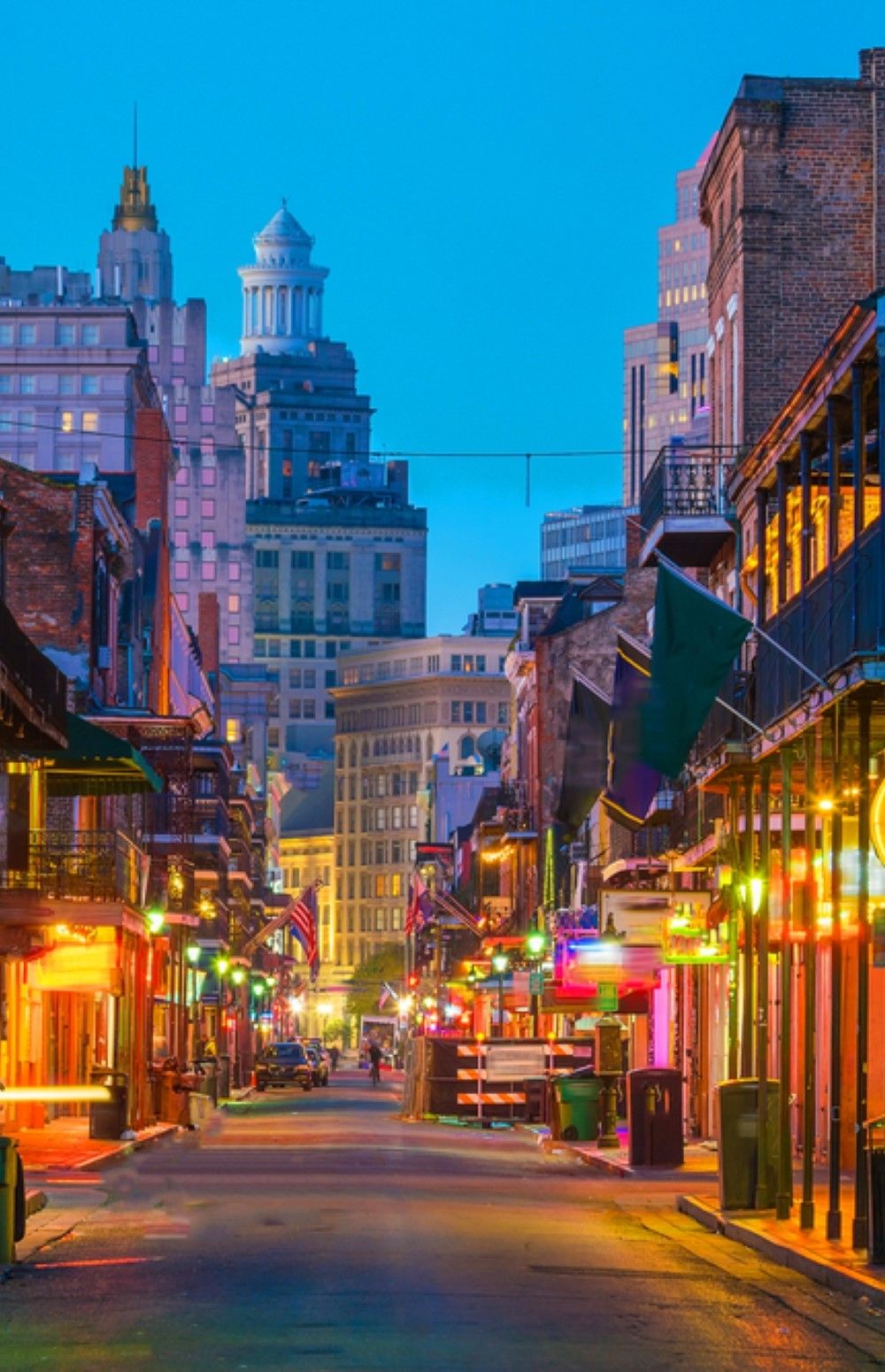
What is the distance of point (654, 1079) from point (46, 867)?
15.9 meters

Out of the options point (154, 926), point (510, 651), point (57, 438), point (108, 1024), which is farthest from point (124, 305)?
point (154, 926)

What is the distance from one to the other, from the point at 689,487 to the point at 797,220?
4530 mm

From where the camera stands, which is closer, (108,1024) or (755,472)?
(755,472)

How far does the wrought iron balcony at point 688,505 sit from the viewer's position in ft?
136

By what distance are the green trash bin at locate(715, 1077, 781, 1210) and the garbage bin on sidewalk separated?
7.28 metres

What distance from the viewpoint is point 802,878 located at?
111 ft

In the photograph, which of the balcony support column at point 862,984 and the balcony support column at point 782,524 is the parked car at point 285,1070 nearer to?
the balcony support column at point 782,524

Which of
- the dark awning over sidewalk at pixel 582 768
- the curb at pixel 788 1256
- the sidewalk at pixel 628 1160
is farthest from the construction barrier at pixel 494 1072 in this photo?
the curb at pixel 788 1256

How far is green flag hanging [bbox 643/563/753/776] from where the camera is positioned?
2494 centimetres

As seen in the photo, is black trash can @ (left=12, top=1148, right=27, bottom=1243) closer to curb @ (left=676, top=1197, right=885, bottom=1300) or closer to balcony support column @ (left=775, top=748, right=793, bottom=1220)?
curb @ (left=676, top=1197, right=885, bottom=1300)

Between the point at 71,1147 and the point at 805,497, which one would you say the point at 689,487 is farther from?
the point at 805,497

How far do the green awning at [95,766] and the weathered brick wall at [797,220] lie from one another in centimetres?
1033

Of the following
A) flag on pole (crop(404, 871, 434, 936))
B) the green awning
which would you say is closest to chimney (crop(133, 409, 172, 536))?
flag on pole (crop(404, 871, 434, 936))

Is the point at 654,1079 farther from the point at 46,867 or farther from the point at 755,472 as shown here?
the point at 46,867
